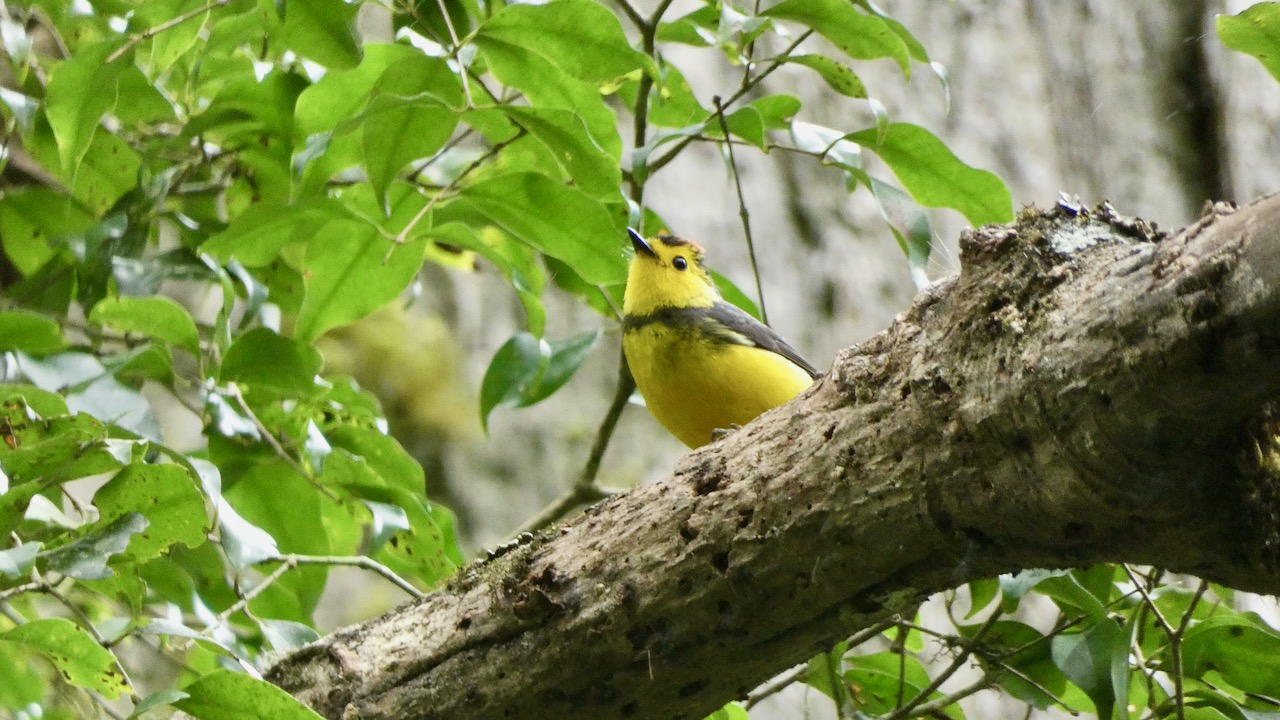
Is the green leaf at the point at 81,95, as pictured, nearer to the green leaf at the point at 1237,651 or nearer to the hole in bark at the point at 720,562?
the hole in bark at the point at 720,562

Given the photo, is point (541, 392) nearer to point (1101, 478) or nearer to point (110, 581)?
point (110, 581)

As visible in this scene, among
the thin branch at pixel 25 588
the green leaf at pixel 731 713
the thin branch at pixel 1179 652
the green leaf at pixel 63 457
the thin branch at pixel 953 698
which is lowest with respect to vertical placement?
the thin branch at pixel 1179 652

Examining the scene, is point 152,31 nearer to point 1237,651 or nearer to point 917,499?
point 917,499

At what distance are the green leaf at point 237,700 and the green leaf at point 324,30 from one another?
0.98 m

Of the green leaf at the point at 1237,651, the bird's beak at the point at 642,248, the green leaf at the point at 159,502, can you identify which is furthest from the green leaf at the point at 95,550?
the bird's beak at the point at 642,248

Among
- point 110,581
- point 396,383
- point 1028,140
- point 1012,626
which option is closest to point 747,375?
point 1012,626

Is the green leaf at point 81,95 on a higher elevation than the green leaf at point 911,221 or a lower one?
higher

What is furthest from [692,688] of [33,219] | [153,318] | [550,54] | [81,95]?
[33,219]

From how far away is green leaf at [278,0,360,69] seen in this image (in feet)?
6.02

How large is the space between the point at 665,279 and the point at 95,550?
6.52 feet

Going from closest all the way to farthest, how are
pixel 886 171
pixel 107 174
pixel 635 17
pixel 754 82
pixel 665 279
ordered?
pixel 754 82 < pixel 635 17 < pixel 107 174 < pixel 665 279 < pixel 886 171

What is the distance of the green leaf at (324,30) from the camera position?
1.84 metres

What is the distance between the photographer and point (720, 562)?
149cm

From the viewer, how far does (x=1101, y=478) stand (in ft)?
3.76
